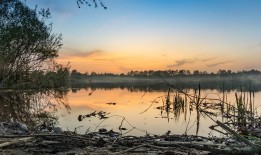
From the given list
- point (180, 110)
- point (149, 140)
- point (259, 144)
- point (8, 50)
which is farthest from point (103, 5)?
point (8, 50)

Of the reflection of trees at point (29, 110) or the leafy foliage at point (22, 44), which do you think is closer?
the reflection of trees at point (29, 110)

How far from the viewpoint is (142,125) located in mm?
17781

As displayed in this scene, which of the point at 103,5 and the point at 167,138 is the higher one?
the point at 103,5

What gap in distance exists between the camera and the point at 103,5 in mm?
14266

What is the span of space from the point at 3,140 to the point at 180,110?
18.6 m

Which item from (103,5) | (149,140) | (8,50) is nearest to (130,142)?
(149,140)

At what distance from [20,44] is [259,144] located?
43099 millimetres

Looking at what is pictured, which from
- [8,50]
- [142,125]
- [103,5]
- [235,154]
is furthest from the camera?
[8,50]

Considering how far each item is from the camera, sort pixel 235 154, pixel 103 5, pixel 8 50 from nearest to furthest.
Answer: pixel 235 154, pixel 103 5, pixel 8 50

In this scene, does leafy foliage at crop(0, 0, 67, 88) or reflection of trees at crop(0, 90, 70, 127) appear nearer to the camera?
reflection of trees at crop(0, 90, 70, 127)

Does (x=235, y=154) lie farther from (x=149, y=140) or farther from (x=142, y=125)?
(x=142, y=125)

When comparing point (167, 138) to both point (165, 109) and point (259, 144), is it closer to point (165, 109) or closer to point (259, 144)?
point (259, 144)

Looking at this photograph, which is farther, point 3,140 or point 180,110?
point 180,110

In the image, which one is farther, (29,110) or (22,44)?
(22,44)
